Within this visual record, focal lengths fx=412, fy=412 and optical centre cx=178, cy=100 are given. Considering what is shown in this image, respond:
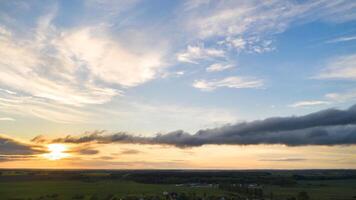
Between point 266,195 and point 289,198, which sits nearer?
point 289,198

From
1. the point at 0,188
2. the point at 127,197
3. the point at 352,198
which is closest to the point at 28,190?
the point at 0,188

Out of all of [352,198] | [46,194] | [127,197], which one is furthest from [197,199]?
[352,198]

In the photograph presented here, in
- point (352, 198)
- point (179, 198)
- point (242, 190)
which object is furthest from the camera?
point (242, 190)

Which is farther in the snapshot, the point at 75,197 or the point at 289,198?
the point at 289,198

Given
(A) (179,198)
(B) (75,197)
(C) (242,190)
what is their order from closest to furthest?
(B) (75,197) < (A) (179,198) < (C) (242,190)

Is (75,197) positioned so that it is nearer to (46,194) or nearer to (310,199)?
(46,194)

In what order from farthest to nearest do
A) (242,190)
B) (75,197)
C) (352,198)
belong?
(242,190), (352,198), (75,197)

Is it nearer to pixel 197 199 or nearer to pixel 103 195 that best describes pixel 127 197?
Answer: pixel 103 195

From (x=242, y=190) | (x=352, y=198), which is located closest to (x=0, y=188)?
(x=242, y=190)
